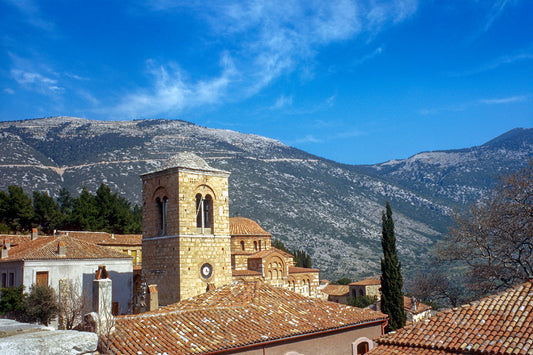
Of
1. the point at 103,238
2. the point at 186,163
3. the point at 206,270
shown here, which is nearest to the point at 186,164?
the point at 186,163

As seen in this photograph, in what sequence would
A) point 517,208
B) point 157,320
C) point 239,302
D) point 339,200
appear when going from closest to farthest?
point 157,320
point 239,302
point 517,208
point 339,200

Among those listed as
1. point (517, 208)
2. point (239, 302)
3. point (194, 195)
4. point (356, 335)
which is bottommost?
point (356, 335)

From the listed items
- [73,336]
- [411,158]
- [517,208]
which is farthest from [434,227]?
[73,336]

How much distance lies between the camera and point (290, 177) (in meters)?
92.6

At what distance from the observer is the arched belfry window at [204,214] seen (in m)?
18.2

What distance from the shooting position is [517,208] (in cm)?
1755

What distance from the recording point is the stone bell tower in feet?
56.0

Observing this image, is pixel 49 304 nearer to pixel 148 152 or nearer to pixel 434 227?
pixel 148 152

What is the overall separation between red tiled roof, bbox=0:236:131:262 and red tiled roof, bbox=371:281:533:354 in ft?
73.3

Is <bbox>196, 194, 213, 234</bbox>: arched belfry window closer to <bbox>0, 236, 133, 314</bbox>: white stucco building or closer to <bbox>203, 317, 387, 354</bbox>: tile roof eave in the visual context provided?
<bbox>203, 317, 387, 354</bbox>: tile roof eave

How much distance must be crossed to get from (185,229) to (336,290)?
122ft

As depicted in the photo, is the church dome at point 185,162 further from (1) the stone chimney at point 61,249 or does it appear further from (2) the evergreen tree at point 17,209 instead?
(2) the evergreen tree at point 17,209

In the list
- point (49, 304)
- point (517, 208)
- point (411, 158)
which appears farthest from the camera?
point (411, 158)

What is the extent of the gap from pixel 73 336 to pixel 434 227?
94.3 metres
